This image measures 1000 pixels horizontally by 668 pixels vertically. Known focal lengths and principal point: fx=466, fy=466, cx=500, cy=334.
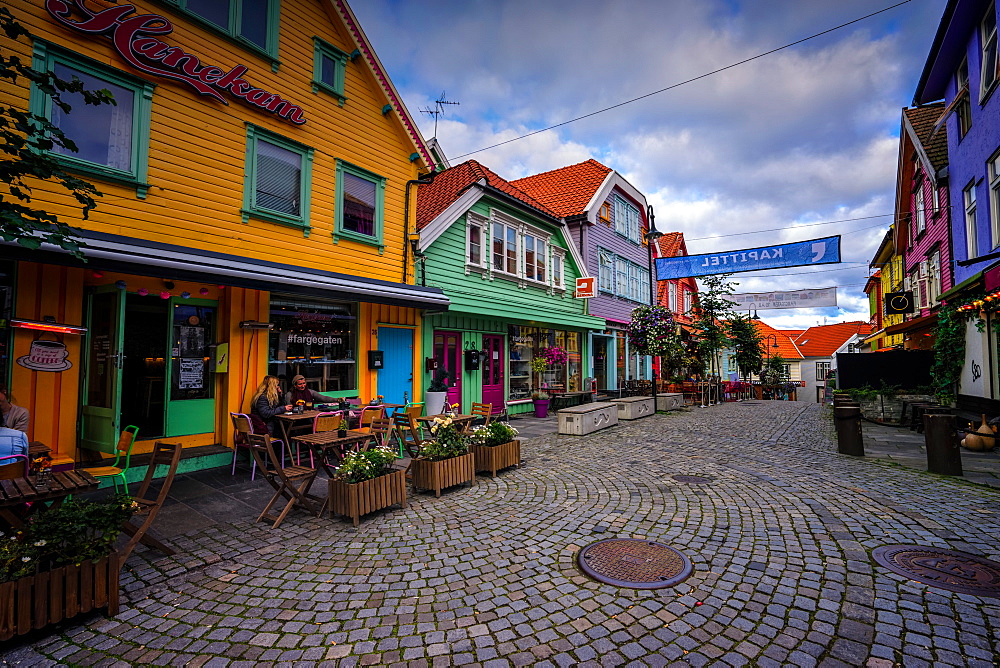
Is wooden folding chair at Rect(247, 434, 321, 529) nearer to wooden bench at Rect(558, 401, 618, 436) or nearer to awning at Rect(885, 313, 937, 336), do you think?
wooden bench at Rect(558, 401, 618, 436)

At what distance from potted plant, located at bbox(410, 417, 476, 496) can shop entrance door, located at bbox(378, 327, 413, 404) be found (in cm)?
398

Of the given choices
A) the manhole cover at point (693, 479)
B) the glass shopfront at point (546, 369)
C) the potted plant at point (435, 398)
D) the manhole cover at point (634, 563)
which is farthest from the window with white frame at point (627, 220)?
the manhole cover at point (634, 563)

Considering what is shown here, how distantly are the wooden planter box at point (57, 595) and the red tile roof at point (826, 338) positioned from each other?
6542cm

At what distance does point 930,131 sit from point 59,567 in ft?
74.0

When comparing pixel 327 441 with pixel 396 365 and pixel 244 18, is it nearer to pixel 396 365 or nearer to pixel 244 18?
pixel 396 365

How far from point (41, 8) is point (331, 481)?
7286 mm

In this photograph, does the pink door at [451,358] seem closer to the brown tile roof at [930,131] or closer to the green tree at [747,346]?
the brown tile roof at [930,131]

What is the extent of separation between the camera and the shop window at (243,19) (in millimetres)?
7609

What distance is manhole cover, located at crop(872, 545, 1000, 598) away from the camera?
3598 millimetres

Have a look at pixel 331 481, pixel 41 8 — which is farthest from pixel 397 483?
pixel 41 8

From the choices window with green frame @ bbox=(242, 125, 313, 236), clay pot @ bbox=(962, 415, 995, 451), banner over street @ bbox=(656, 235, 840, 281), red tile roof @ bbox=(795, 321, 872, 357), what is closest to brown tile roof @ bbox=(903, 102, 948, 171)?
banner over street @ bbox=(656, 235, 840, 281)

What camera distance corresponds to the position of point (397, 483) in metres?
5.55

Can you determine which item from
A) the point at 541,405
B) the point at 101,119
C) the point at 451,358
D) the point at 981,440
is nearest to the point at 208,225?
the point at 101,119

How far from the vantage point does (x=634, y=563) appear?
407 cm
